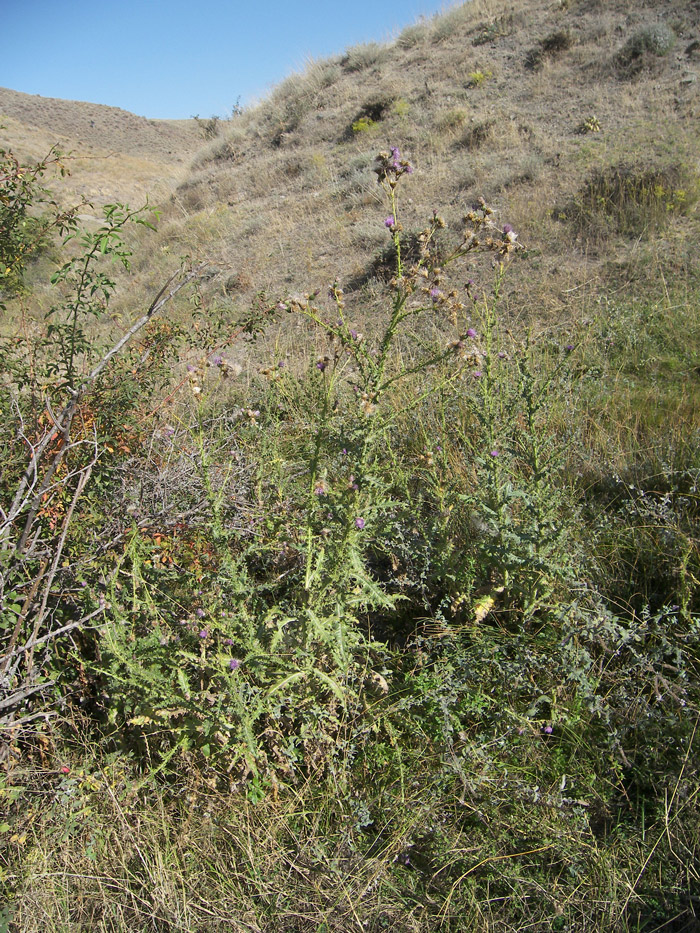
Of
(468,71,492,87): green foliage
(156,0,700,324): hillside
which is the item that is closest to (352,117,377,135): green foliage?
(156,0,700,324): hillside

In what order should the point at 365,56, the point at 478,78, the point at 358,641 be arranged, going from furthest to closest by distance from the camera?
1. the point at 365,56
2. the point at 478,78
3. the point at 358,641

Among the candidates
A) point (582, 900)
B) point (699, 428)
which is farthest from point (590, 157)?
point (582, 900)

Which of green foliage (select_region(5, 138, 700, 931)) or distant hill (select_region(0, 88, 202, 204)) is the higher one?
distant hill (select_region(0, 88, 202, 204))

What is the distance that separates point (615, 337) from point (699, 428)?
1550mm

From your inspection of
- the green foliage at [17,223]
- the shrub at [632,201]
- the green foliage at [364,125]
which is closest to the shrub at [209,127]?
the green foliage at [364,125]

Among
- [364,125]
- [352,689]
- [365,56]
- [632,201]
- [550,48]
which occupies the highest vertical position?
[365,56]

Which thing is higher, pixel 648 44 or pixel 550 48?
pixel 550 48

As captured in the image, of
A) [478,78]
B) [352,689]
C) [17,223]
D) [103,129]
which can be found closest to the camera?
[352,689]

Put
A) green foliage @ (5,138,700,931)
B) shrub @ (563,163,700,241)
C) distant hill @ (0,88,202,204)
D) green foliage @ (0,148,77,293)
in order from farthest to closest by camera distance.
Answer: distant hill @ (0,88,202,204)
shrub @ (563,163,700,241)
green foliage @ (0,148,77,293)
green foliage @ (5,138,700,931)

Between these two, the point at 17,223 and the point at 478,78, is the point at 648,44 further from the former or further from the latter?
the point at 17,223

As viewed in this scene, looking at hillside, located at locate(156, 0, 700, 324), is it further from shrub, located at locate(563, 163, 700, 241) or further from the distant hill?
the distant hill

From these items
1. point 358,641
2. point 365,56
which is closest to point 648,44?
point 365,56

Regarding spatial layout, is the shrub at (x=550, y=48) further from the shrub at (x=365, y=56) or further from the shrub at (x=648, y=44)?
the shrub at (x=365, y=56)

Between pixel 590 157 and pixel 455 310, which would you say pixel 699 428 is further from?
pixel 590 157
